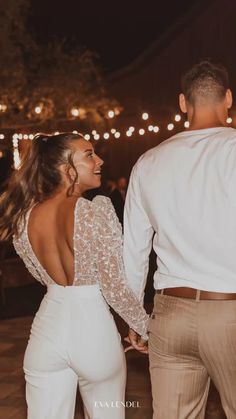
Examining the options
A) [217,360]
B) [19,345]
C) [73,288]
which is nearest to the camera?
[217,360]

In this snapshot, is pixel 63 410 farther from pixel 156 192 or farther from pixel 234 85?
pixel 234 85

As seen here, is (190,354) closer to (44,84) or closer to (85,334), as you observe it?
(85,334)

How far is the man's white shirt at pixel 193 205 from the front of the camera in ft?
8.03

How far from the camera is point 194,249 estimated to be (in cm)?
250

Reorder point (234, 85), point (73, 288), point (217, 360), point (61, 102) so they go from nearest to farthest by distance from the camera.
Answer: point (217, 360) → point (73, 288) → point (234, 85) → point (61, 102)

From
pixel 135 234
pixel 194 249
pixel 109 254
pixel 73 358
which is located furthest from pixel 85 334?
pixel 194 249

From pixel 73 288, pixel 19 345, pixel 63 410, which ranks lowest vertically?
pixel 19 345

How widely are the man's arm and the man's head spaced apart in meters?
0.33

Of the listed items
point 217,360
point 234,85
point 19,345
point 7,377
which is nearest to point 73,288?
point 217,360

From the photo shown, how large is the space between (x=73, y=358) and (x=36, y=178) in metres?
0.74

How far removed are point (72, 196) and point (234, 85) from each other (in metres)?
13.8

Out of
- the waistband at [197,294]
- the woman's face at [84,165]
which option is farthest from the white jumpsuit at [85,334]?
the waistband at [197,294]

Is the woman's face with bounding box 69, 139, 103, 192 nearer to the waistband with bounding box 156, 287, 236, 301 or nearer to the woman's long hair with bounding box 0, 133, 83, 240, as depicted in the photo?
the woman's long hair with bounding box 0, 133, 83, 240

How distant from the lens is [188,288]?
8.24ft
